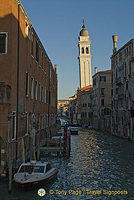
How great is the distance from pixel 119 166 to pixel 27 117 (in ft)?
30.1

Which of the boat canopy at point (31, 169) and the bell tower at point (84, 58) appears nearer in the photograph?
the boat canopy at point (31, 169)

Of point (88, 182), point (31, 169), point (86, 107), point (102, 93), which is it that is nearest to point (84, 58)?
point (86, 107)

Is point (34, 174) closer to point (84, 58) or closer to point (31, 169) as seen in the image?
point (31, 169)

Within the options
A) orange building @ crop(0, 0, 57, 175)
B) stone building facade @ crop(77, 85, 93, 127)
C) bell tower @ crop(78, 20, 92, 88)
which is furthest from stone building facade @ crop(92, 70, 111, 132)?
orange building @ crop(0, 0, 57, 175)

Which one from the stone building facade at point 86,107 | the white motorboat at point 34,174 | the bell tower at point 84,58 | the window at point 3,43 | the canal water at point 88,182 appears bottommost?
the canal water at point 88,182

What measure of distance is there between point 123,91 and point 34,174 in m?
30.5

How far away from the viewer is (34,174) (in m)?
13.9

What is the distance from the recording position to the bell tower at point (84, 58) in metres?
99.2

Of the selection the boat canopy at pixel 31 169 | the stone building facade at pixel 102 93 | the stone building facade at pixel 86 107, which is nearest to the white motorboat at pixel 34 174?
the boat canopy at pixel 31 169

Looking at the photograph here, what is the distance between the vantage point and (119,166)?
64.6 ft

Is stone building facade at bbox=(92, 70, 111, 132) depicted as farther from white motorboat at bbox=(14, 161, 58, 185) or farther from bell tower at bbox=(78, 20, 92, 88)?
white motorboat at bbox=(14, 161, 58, 185)

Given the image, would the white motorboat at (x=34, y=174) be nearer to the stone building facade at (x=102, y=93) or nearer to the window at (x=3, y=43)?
the window at (x=3, y=43)

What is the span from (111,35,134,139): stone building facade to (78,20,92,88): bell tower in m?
50.5

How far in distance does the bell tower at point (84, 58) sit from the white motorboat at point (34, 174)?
85.4 meters
